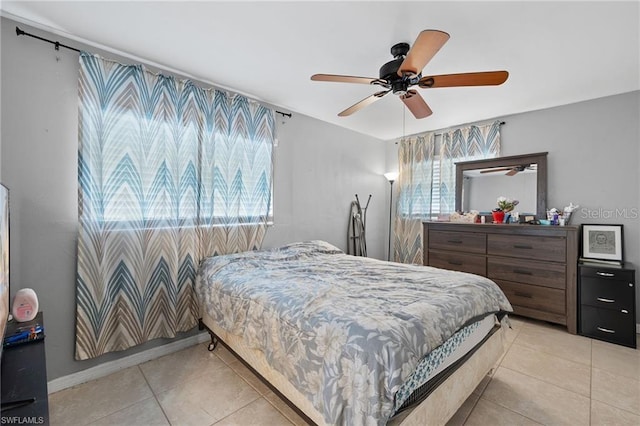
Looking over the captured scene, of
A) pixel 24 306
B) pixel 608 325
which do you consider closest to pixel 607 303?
pixel 608 325

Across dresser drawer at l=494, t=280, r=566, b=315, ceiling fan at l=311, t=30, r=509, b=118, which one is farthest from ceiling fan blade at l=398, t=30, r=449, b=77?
dresser drawer at l=494, t=280, r=566, b=315

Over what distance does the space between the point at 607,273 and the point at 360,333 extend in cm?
293

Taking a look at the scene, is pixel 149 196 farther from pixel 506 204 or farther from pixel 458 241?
pixel 506 204

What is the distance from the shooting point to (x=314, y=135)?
366cm

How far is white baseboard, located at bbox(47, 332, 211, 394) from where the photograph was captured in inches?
76.3

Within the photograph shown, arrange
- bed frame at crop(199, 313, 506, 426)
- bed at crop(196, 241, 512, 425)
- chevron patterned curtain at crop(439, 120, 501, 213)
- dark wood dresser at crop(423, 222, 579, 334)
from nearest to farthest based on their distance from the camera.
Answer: bed at crop(196, 241, 512, 425)
bed frame at crop(199, 313, 506, 426)
dark wood dresser at crop(423, 222, 579, 334)
chevron patterned curtain at crop(439, 120, 501, 213)

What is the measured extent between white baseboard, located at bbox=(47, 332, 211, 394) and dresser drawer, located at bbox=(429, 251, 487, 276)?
9.53 ft

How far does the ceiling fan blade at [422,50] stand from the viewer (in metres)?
1.40

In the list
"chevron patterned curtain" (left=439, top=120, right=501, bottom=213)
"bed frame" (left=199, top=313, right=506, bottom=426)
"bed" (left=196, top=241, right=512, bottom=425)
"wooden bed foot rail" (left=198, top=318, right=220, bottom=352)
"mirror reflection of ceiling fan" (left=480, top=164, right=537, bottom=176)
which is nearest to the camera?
"bed" (left=196, top=241, right=512, bottom=425)

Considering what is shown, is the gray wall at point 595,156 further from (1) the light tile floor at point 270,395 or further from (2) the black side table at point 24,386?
(2) the black side table at point 24,386

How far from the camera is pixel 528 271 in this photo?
3.05 meters

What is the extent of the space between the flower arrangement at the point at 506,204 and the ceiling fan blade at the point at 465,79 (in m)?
2.12

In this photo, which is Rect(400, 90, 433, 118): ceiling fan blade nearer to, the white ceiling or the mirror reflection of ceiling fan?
the white ceiling

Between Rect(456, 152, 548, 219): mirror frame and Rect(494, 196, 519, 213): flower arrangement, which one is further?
Rect(494, 196, 519, 213): flower arrangement
